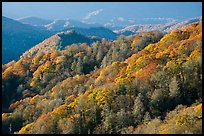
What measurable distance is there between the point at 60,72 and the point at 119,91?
66995 mm

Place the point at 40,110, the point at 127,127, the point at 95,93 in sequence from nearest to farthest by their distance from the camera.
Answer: the point at 127,127, the point at 95,93, the point at 40,110

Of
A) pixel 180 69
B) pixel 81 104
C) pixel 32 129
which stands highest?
pixel 180 69

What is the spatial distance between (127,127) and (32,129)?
24.6 m

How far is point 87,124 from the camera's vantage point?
2783 inches

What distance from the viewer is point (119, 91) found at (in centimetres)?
7800

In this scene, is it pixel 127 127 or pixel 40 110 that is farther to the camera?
pixel 40 110

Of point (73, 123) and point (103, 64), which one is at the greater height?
point (103, 64)

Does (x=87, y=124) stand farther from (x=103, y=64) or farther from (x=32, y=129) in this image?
(x=103, y=64)

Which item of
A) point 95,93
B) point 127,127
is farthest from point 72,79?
point 127,127

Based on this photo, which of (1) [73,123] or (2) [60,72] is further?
(2) [60,72]

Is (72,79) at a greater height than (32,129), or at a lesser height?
greater

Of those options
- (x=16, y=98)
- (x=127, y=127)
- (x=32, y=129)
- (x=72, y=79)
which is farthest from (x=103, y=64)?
(x=127, y=127)

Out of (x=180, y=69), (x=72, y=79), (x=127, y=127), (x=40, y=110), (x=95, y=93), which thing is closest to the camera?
(x=127, y=127)

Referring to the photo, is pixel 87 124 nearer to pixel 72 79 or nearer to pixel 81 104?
pixel 81 104
